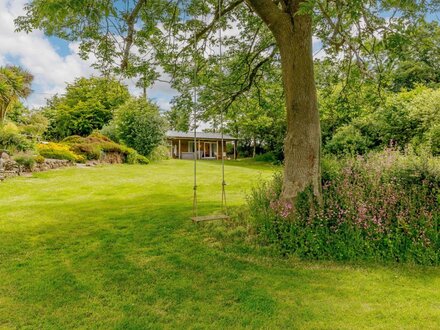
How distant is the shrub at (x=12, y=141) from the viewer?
1324 cm

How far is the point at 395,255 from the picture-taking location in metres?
4.26

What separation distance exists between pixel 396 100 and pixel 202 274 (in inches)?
413

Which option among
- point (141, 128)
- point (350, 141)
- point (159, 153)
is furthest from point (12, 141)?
point (350, 141)

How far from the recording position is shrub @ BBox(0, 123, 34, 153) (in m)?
13.2

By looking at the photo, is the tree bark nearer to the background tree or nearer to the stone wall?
the stone wall

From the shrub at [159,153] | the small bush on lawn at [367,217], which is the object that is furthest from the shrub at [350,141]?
the shrub at [159,153]

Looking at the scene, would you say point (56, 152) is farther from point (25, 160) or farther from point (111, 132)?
point (111, 132)

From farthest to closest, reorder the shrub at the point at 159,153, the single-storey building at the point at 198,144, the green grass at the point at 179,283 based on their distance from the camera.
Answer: the single-storey building at the point at 198,144 → the shrub at the point at 159,153 → the green grass at the point at 179,283

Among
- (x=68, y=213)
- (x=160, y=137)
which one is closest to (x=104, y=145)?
(x=160, y=137)

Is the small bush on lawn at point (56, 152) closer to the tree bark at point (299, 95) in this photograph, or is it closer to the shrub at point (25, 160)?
the shrub at point (25, 160)

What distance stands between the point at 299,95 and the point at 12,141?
1298cm

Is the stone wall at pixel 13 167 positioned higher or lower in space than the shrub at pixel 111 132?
lower

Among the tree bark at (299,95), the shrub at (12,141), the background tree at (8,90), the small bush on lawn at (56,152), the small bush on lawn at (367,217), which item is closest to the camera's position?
the small bush on lawn at (367,217)

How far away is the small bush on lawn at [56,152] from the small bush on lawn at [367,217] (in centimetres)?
1311
